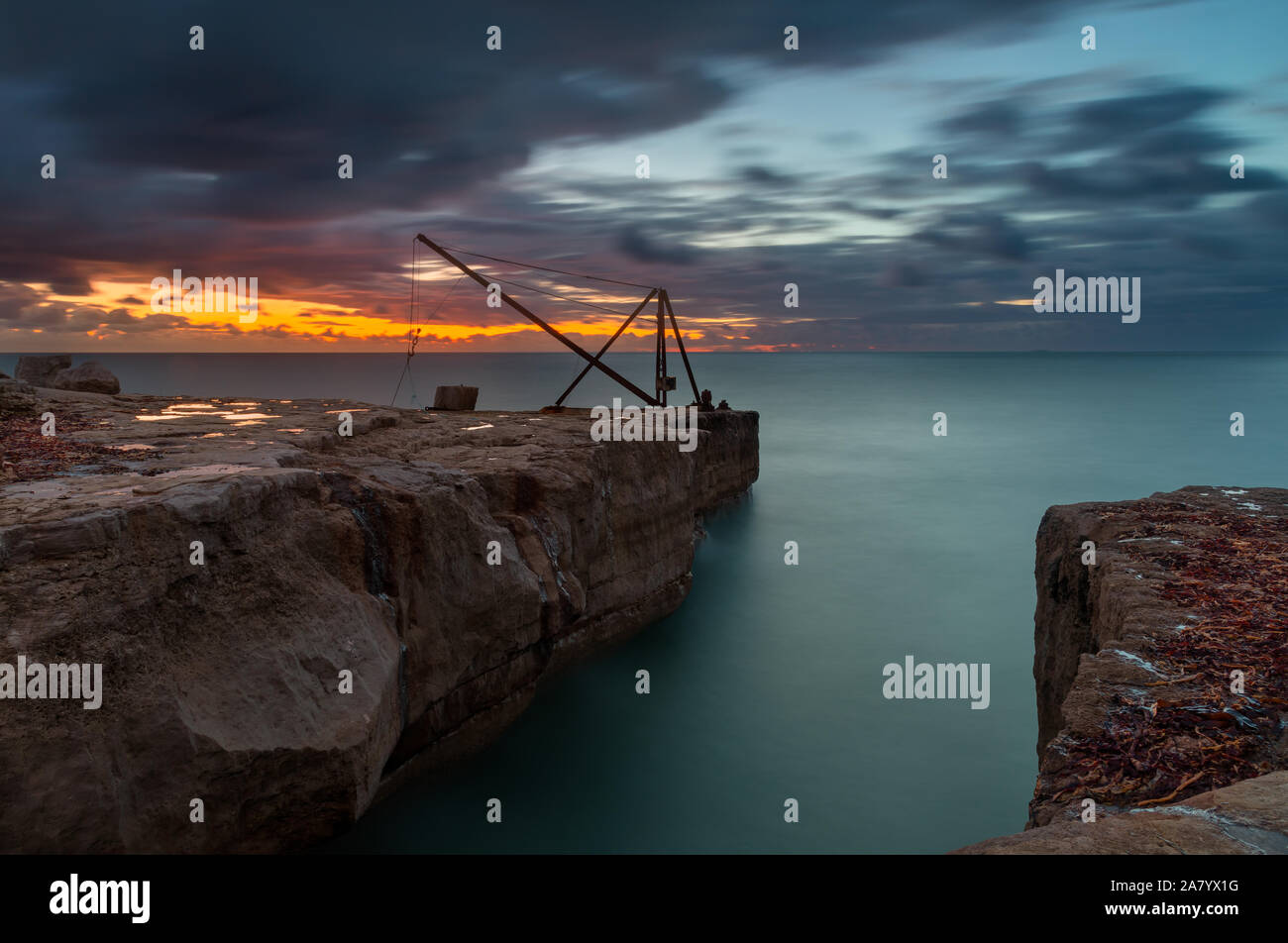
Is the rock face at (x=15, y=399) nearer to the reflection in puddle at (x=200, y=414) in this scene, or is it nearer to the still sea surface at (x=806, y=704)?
the reflection in puddle at (x=200, y=414)

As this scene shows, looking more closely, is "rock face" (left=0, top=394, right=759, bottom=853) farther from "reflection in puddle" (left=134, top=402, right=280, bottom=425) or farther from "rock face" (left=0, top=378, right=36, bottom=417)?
"rock face" (left=0, top=378, right=36, bottom=417)

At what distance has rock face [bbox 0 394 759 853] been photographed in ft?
20.1

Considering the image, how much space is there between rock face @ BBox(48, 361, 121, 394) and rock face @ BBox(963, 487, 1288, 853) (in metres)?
19.4

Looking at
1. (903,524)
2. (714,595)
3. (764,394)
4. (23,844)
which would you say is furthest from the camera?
(764,394)

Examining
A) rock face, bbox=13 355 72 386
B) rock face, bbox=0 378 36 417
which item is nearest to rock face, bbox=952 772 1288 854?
rock face, bbox=0 378 36 417

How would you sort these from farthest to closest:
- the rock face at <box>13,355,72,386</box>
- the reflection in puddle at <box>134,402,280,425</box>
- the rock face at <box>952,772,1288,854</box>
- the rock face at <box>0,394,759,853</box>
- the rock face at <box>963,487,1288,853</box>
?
the rock face at <box>13,355,72,386</box>
the reflection in puddle at <box>134,402,280,425</box>
the rock face at <box>0,394,759,853</box>
the rock face at <box>963,487,1288,853</box>
the rock face at <box>952,772,1288,854</box>

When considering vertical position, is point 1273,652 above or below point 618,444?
below

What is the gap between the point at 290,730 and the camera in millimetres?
7137

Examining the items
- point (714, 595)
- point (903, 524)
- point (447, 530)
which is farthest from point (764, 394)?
point (447, 530)

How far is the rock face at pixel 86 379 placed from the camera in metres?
17.8

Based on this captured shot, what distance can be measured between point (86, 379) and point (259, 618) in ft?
46.2

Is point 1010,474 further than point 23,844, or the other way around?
point 1010,474
